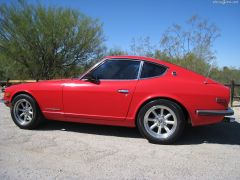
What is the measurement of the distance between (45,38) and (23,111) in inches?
318

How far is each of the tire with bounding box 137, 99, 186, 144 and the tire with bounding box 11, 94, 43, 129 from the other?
2048mm

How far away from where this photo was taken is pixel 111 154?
4059 millimetres

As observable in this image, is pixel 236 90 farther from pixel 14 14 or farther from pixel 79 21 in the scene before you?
pixel 14 14

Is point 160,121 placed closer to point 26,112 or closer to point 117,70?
point 117,70

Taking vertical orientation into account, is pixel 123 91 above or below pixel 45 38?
below

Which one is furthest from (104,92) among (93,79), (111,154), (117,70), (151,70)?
(111,154)

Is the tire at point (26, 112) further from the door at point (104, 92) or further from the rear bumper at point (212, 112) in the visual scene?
the rear bumper at point (212, 112)

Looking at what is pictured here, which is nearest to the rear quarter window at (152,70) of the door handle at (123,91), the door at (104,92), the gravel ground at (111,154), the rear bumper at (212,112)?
the door at (104,92)

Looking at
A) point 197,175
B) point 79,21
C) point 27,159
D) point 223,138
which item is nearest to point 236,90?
point 223,138

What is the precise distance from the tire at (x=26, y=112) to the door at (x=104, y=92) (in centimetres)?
65

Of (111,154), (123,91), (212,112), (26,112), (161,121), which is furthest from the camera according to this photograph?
(26,112)

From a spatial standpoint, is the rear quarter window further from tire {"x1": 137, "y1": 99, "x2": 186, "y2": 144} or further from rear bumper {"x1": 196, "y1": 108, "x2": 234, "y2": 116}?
rear bumper {"x1": 196, "y1": 108, "x2": 234, "y2": 116}

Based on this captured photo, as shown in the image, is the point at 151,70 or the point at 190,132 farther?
the point at 190,132

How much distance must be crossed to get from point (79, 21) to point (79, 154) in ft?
36.2
